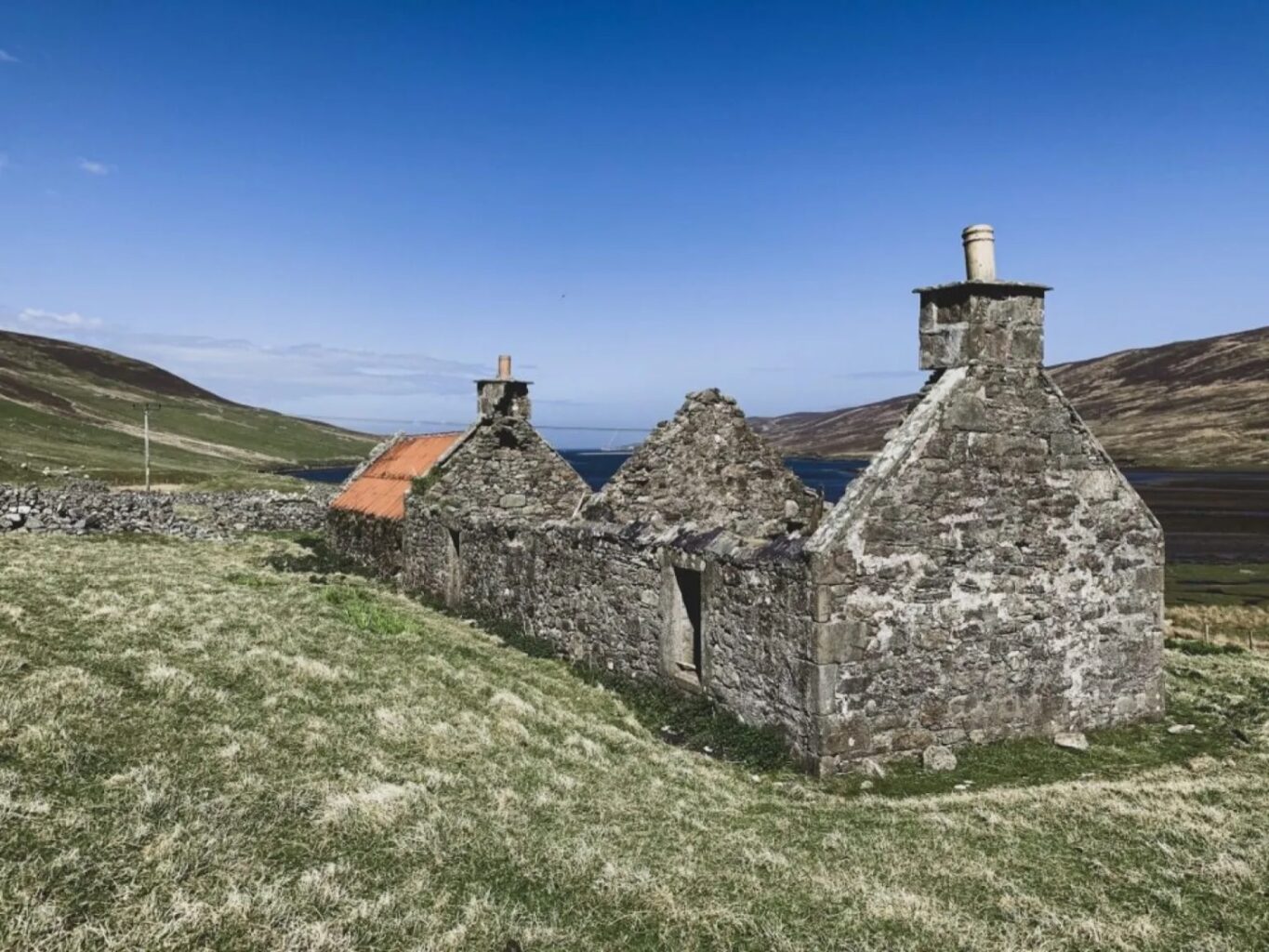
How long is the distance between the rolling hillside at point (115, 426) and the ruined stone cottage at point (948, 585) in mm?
47781

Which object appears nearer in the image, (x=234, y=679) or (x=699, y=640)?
(x=234, y=679)

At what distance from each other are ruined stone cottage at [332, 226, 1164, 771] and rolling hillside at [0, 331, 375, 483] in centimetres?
4778

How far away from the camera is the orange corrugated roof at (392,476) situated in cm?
2572

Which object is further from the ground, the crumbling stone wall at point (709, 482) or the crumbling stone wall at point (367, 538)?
the crumbling stone wall at point (709, 482)

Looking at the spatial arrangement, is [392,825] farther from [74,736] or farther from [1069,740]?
[1069,740]

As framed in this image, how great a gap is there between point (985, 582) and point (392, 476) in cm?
2031

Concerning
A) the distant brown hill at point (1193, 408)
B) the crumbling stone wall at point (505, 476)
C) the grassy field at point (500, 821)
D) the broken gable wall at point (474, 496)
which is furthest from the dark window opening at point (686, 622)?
the distant brown hill at point (1193, 408)

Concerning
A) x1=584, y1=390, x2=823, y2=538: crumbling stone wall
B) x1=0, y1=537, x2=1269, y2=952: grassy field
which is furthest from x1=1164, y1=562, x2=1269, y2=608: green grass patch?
x1=0, y1=537, x2=1269, y2=952: grassy field

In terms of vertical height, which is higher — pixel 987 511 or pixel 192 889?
pixel 987 511

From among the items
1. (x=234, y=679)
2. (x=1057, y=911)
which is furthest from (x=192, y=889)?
(x=1057, y=911)

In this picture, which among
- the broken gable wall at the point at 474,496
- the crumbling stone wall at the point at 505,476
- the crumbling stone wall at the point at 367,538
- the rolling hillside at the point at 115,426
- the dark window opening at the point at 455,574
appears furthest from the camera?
the rolling hillside at the point at 115,426

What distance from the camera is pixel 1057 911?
7.02m

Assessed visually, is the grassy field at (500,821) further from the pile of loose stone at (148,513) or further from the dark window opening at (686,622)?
the pile of loose stone at (148,513)

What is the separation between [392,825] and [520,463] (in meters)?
17.7
